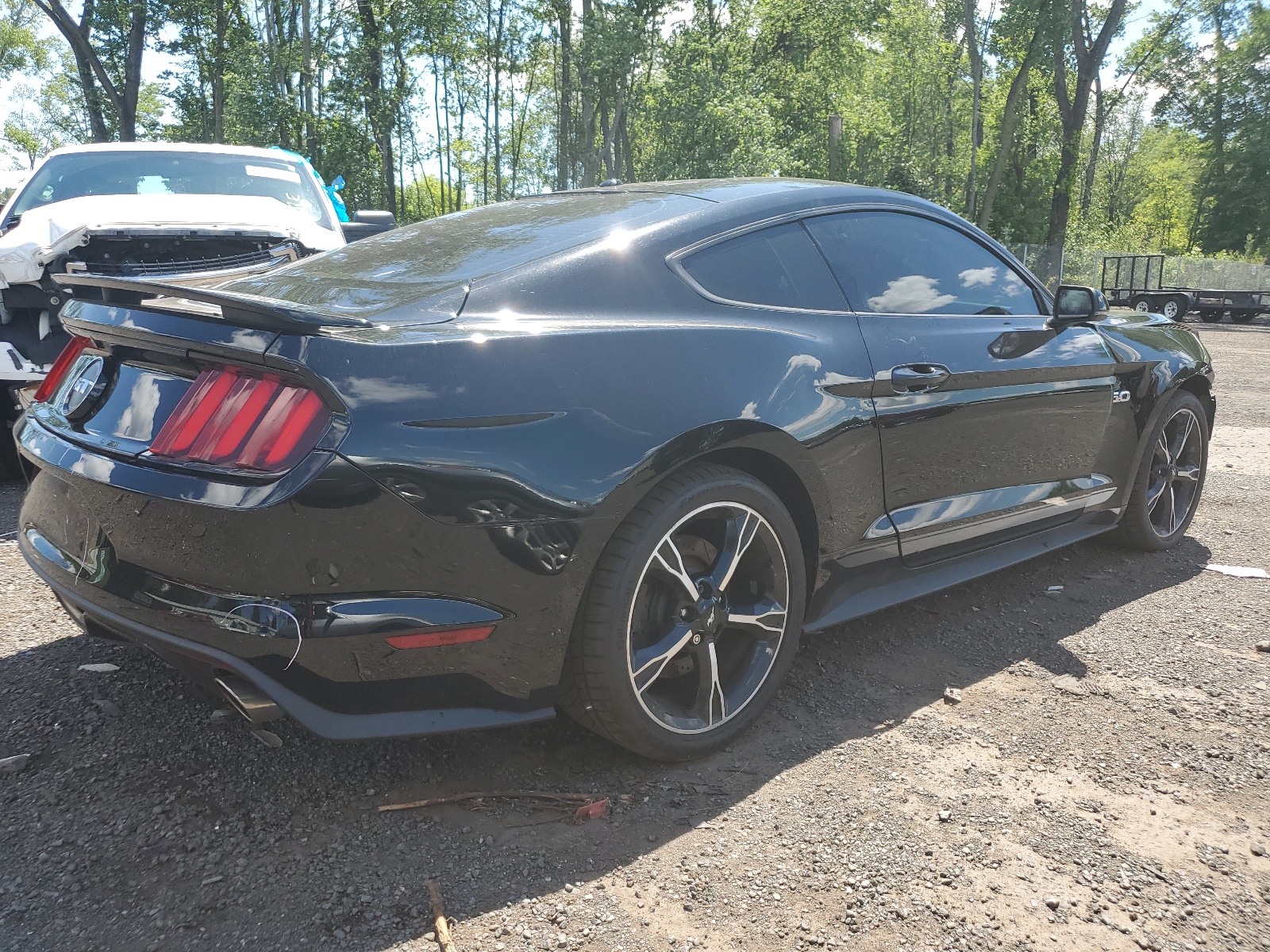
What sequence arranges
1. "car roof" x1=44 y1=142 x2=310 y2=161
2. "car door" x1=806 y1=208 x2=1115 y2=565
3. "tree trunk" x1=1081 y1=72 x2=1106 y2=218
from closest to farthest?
1. "car door" x1=806 y1=208 x2=1115 y2=565
2. "car roof" x1=44 y1=142 x2=310 y2=161
3. "tree trunk" x1=1081 y1=72 x2=1106 y2=218

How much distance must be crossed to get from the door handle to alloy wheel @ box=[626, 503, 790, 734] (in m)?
0.71

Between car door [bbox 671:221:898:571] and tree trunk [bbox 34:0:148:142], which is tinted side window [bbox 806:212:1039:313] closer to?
car door [bbox 671:221:898:571]

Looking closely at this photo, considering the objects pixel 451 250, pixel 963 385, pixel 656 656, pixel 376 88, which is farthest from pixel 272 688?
pixel 376 88

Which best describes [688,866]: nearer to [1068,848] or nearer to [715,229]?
[1068,848]

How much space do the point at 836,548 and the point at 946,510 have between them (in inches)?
22.3

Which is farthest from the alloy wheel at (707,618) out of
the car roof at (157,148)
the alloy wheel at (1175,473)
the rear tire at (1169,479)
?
the car roof at (157,148)

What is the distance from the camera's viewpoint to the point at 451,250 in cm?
274

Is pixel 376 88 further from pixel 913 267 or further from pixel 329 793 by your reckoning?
pixel 329 793

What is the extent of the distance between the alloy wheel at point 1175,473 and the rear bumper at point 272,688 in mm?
3496

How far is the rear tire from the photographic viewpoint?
174 inches

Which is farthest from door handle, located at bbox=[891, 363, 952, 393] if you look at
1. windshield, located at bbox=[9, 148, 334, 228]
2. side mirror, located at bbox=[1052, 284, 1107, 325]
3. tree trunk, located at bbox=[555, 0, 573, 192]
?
tree trunk, located at bbox=[555, 0, 573, 192]

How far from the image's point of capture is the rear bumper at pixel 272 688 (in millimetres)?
2010

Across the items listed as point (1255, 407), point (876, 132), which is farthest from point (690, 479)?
point (876, 132)

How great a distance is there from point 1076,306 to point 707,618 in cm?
222
